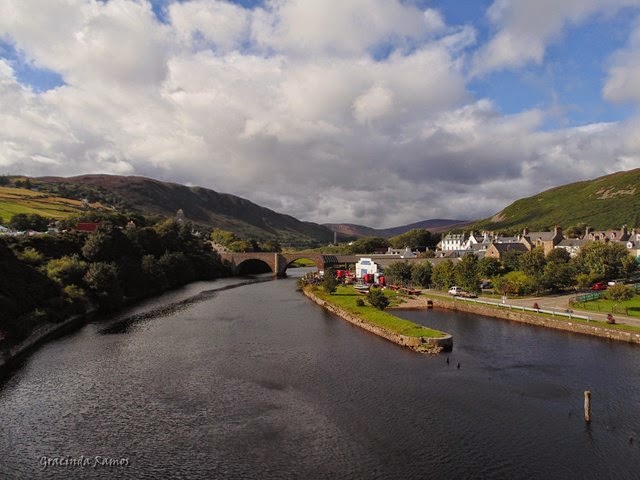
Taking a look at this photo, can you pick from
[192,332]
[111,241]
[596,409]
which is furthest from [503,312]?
[111,241]

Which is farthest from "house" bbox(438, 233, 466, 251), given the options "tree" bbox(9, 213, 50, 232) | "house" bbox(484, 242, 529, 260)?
"tree" bbox(9, 213, 50, 232)

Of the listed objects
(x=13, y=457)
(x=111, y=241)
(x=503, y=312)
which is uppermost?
(x=111, y=241)

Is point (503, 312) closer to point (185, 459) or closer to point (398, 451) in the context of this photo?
point (398, 451)

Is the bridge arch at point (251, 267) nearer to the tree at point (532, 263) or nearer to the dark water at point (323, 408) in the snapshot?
the tree at point (532, 263)

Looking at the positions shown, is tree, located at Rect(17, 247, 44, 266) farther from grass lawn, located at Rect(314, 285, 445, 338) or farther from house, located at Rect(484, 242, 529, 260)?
house, located at Rect(484, 242, 529, 260)

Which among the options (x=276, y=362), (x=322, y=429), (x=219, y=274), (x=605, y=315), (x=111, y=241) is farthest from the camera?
(x=219, y=274)

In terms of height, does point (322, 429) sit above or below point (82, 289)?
below
